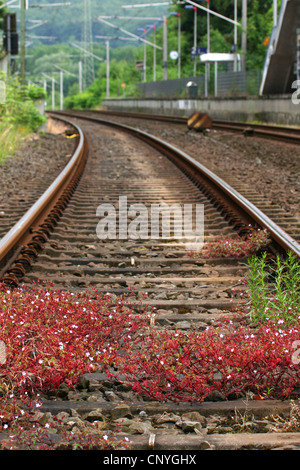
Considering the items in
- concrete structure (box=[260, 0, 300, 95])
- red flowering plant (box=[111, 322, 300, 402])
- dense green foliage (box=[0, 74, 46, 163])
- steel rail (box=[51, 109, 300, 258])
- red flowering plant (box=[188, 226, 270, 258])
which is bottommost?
red flowering plant (box=[111, 322, 300, 402])

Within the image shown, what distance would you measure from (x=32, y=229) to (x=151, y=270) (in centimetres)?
139

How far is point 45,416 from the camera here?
9.49ft

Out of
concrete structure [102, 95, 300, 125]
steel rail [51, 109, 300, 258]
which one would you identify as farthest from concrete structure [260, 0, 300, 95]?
steel rail [51, 109, 300, 258]

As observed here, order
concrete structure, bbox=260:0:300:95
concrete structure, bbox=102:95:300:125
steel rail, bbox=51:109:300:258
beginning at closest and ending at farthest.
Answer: steel rail, bbox=51:109:300:258 < concrete structure, bbox=260:0:300:95 < concrete structure, bbox=102:95:300:125

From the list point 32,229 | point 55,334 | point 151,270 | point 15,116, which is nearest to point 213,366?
point 55,334

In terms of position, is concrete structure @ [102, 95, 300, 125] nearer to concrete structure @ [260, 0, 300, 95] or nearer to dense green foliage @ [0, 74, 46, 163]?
concrete structure @ [260, 0, 300, 95]

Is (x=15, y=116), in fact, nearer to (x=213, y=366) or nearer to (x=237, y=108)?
(x=237, y=108)

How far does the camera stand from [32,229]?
247 inches

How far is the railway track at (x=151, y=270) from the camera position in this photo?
9.52 ft

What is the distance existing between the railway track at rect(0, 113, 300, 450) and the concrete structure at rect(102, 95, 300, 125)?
1681 centimetres

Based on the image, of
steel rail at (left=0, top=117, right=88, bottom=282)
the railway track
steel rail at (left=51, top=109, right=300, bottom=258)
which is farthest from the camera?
steel rail at (left=51, top=109, right=300, bottom=258)

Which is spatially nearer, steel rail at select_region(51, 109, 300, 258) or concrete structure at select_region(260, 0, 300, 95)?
steel rail at select_region(51, 109, 300, 258)

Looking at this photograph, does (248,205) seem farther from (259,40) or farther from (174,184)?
(259,40)

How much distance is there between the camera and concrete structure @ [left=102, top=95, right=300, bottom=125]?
27328 millimetres
